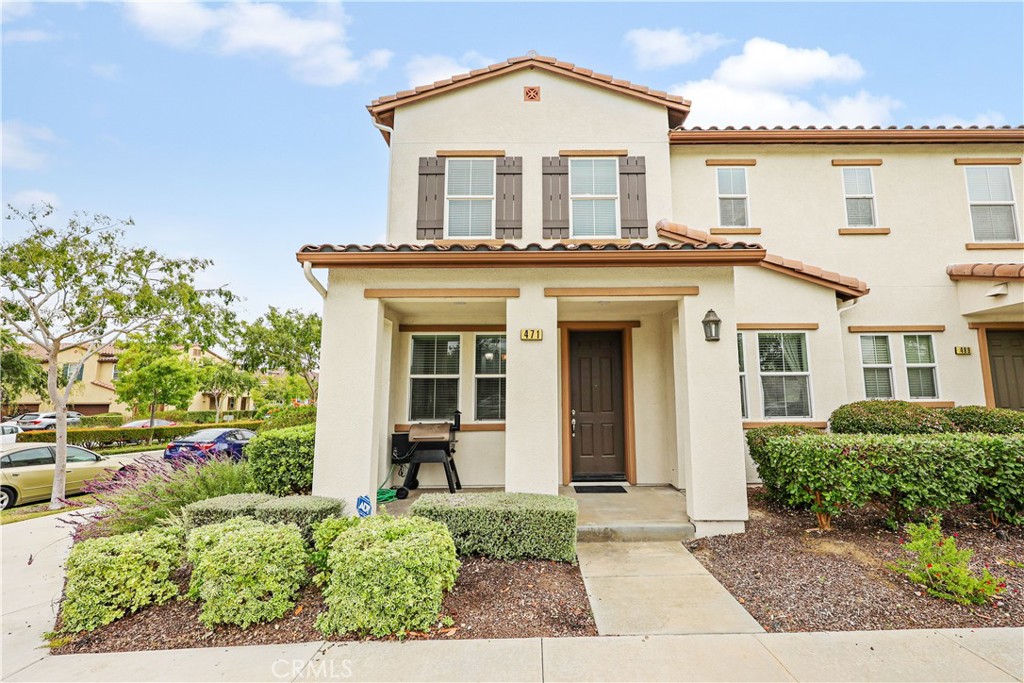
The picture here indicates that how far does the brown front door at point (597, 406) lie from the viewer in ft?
24.8

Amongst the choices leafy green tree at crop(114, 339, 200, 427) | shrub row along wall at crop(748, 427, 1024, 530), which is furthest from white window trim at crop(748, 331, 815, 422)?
leafy green tree at crop(114, 339, 200, 427)

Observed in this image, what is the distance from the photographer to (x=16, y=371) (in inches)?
777

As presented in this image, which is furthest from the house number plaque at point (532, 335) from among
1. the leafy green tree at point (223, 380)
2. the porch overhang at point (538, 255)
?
the leafy green tree at point (223, 380)

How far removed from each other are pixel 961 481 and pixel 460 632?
565cm

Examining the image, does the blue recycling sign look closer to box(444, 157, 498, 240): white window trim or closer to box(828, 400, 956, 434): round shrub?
box(444, 157, 498, 240): white window trim

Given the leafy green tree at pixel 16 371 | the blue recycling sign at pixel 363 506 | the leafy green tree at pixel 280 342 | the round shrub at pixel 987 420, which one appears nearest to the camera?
the blue recycling sign at pixel 363 506

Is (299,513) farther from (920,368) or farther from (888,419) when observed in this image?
(920,368)

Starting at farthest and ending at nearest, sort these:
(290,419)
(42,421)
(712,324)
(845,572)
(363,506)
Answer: (42,421), (290,419), (712,324), (363,506), (845,572)

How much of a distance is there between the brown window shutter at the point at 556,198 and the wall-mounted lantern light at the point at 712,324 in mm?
3229

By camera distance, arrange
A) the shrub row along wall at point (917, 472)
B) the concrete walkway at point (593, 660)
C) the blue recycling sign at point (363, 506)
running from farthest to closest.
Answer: the blue recycling sign at point (363, 506), the shrub row along wall at point (917, 472), the concrete walkway at point (593, 660)

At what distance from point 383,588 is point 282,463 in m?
3.84

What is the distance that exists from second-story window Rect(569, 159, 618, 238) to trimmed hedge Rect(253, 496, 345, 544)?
5.92 meters

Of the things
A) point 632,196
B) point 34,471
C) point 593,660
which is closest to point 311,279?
point 593,660

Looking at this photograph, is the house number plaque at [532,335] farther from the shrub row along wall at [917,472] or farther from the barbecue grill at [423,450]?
the shrub row along wall at [917,472]
